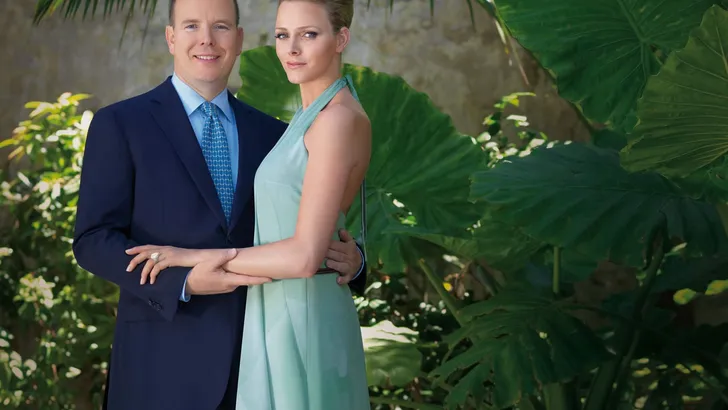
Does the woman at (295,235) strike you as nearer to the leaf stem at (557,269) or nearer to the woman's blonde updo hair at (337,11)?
the woman's blonde updo hair at (337,11)

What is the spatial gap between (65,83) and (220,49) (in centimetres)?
317

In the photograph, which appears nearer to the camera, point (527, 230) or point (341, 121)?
point (341, 121)

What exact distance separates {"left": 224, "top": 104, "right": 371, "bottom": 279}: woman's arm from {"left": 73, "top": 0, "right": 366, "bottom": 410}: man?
0.06m

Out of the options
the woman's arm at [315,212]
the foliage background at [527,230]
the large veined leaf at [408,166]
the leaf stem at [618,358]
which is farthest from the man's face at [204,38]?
the leaf stem at [618,358]

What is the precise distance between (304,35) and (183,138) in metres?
0.24

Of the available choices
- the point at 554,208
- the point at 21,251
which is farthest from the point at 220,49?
the point at 21,251

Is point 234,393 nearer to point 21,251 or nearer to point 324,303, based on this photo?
point 324,303

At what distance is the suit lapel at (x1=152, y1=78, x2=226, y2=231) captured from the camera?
4.92ft

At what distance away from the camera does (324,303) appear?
149cm

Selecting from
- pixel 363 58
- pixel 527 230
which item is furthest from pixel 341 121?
pixel 363 58

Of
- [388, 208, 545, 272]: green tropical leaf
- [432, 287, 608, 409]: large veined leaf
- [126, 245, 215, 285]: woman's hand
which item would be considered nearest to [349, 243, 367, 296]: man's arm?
[126, 245, 215, 285]: woman's hand

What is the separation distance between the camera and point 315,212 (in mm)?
1398

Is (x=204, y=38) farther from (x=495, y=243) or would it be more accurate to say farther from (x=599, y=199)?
(x=495, y=243)

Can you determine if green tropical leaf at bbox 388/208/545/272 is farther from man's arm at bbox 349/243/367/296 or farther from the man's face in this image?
the man's face
